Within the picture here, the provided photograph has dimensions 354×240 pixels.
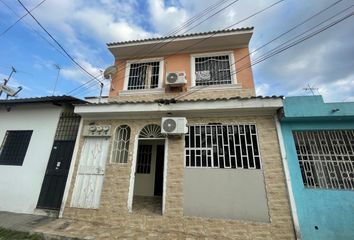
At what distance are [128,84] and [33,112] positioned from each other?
14.4ft

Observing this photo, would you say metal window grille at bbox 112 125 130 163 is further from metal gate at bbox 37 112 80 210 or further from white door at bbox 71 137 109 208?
metal gate at bbox 37 112 80 210

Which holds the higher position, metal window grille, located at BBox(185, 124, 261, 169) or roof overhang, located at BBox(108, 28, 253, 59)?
roof overhang, located at BBox(108, 28, 253, 59)

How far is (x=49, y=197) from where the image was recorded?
6.24m

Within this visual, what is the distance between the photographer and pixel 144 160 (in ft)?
29.9

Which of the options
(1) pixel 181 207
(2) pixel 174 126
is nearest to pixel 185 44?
(2) pixel 174 126

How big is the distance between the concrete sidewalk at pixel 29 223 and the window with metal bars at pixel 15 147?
2036mm

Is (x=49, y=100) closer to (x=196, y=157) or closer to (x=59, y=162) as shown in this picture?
(x=59, y=162)

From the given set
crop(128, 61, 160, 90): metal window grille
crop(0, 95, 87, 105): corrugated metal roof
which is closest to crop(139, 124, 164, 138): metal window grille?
crop(128, 61, 160, 90): metal window grille

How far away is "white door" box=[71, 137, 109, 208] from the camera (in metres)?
5.80

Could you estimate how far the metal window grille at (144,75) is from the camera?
8031mm

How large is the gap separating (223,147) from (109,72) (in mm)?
6269

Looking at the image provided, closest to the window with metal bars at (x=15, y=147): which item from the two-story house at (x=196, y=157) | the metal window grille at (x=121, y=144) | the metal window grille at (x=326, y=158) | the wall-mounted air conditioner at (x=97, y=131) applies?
the two-story house at (x=196, y=157)

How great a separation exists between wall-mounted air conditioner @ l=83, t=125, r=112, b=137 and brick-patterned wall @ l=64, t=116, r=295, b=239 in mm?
937

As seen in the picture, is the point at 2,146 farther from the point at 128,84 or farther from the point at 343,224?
the point at 343,224
